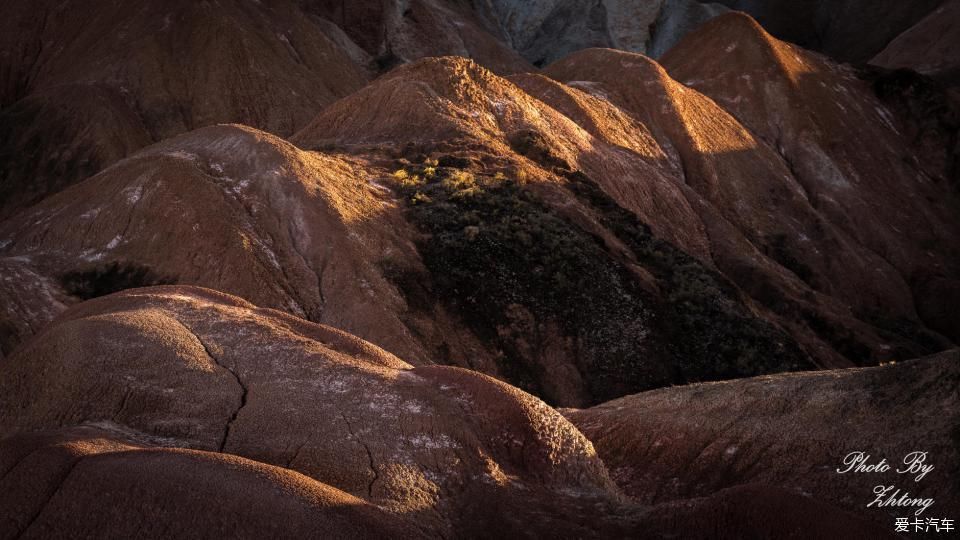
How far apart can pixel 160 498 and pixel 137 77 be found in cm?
5952

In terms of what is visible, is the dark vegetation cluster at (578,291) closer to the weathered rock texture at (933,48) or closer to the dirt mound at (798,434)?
the dirt mound at (798,434)

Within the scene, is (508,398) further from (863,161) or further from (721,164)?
(863,161)

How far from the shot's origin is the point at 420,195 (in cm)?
3027

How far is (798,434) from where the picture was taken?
45.5ft

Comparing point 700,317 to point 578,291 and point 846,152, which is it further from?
point 846,152

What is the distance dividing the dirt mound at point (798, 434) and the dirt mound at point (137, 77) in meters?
46.8

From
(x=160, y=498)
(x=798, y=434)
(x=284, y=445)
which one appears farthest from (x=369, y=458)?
(x=798, y=434)

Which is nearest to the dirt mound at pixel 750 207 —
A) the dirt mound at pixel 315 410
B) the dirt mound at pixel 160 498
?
the dirt mound at pixel 315 410

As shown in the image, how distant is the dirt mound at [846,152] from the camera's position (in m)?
49.9

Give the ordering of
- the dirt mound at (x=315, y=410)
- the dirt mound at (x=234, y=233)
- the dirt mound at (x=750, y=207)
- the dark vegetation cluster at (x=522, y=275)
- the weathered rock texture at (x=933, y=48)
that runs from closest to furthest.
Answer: the dirt mound at (x=315, y=410) → the dirt mound at (x=234, y=233) → the dark vegetation cluster at (x=522, y=275) → the dirt mound at (x=750, y=207) → the weathered rock texture at (x=933, y=48)

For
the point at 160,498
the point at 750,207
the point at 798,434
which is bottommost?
the point at 750,207

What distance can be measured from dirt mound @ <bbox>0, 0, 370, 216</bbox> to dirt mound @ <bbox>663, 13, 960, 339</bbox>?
24.1 m

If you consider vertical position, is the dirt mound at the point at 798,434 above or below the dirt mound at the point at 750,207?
above

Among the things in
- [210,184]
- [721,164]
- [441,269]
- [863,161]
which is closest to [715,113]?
[721,164]
